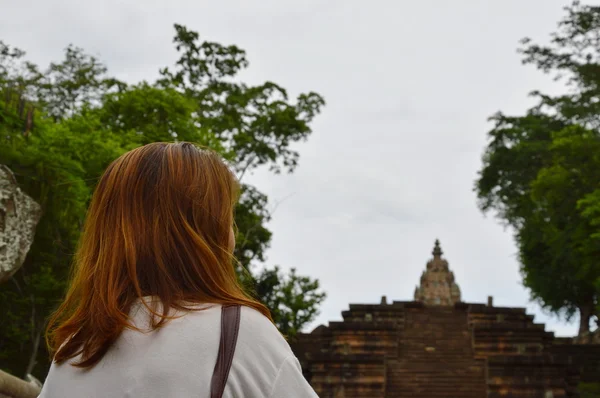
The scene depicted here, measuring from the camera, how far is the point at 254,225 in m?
28.3

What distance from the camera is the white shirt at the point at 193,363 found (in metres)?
1.87

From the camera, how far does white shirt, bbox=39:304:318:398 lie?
1870 mm

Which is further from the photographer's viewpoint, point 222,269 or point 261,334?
point 222,269

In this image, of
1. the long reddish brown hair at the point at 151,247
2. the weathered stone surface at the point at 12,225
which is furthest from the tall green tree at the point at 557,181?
the long reddish brown hair at the point at 151,247

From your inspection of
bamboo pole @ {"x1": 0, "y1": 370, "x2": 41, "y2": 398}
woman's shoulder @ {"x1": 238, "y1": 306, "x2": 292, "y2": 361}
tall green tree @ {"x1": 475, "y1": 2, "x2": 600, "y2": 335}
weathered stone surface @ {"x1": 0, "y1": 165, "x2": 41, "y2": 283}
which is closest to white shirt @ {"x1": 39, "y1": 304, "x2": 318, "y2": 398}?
woman's shoulder @ {"x1": 238, "y1": 306, "x2": 292, "y2": 361}

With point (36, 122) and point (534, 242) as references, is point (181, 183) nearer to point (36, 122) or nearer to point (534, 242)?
point (36, 122)

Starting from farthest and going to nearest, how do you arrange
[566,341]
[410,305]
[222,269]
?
[566,341] → [410,305] → [222,269]

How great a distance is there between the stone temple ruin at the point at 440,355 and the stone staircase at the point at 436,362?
0.02 metres

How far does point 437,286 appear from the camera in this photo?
38.5 metres

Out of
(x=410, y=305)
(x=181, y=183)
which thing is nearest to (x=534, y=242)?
(x=410, y=305)

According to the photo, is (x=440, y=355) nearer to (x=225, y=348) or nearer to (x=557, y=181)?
(x=557, y=181)

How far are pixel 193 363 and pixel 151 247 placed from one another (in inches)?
11.4

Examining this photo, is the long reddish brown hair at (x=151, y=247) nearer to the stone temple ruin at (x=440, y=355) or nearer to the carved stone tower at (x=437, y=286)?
the stone temple ruin at (x=440, y=355)

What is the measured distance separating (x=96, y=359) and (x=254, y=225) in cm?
2633
